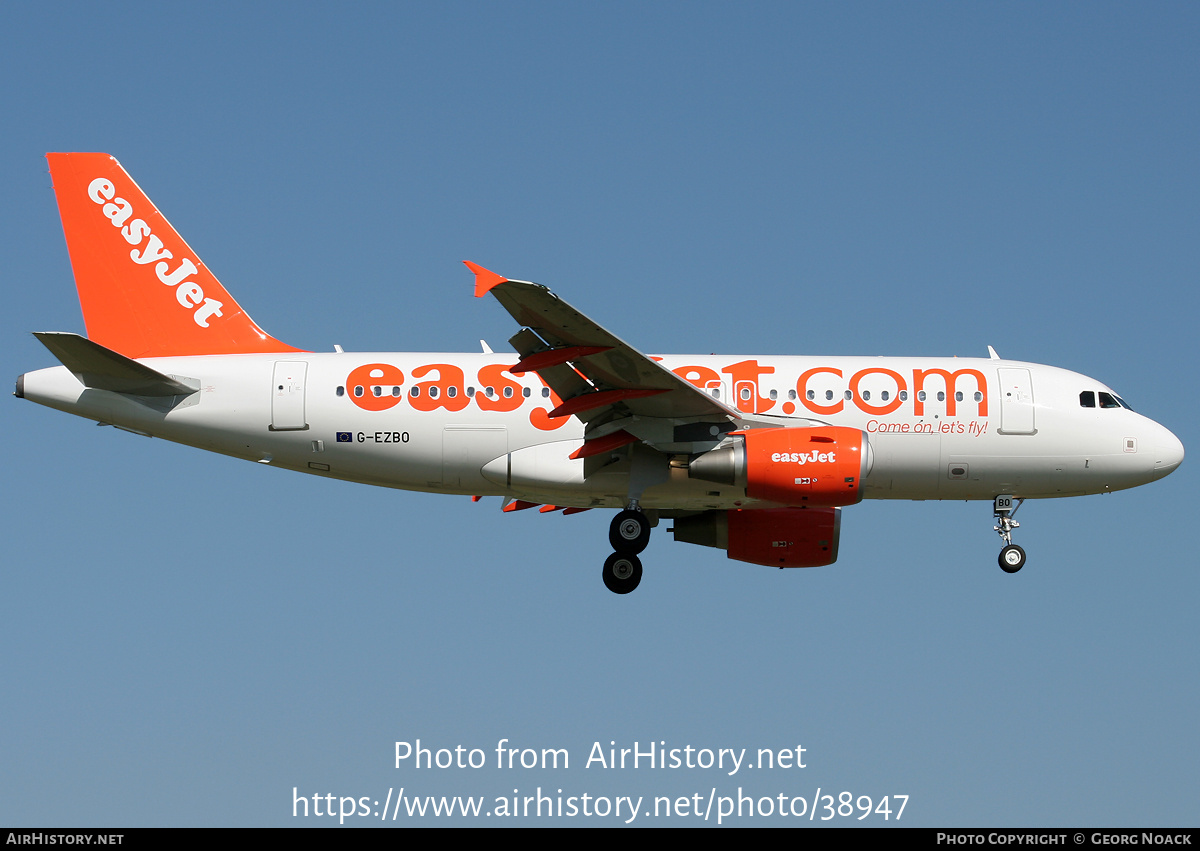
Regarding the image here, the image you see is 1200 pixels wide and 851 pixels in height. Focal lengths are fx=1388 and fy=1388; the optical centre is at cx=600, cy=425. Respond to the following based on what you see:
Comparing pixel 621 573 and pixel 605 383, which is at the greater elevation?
pixel 605 383

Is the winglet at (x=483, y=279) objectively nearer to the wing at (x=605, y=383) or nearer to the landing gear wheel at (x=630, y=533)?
the wing at (x=605, y=383)

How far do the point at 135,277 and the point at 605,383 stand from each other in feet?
32.9

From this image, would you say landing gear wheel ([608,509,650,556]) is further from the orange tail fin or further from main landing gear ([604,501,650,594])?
the orange tail fin

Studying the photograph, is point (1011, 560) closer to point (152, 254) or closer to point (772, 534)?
point (772, 534)

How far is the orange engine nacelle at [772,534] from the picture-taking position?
89.1 feet

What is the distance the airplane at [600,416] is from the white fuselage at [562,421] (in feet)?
0.13

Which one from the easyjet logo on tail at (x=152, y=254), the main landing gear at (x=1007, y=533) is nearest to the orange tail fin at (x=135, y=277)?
the easyjet logo on tail at (x=152, y=254)

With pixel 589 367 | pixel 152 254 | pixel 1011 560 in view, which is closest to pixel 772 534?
pixel 1011 560

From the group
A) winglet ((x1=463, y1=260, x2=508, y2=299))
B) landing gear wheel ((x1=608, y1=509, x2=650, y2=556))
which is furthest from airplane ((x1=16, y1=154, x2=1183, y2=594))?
winglet ((x1=463, y1=260, x2=508, y2=299))

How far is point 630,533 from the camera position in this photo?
25.6 meters

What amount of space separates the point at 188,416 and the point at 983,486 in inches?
589

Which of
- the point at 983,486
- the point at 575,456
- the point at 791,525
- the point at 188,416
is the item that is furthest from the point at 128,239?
the point at 983,486

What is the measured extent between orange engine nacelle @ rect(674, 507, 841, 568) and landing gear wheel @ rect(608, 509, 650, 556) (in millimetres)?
2169

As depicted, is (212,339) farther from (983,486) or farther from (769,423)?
(983,486)
